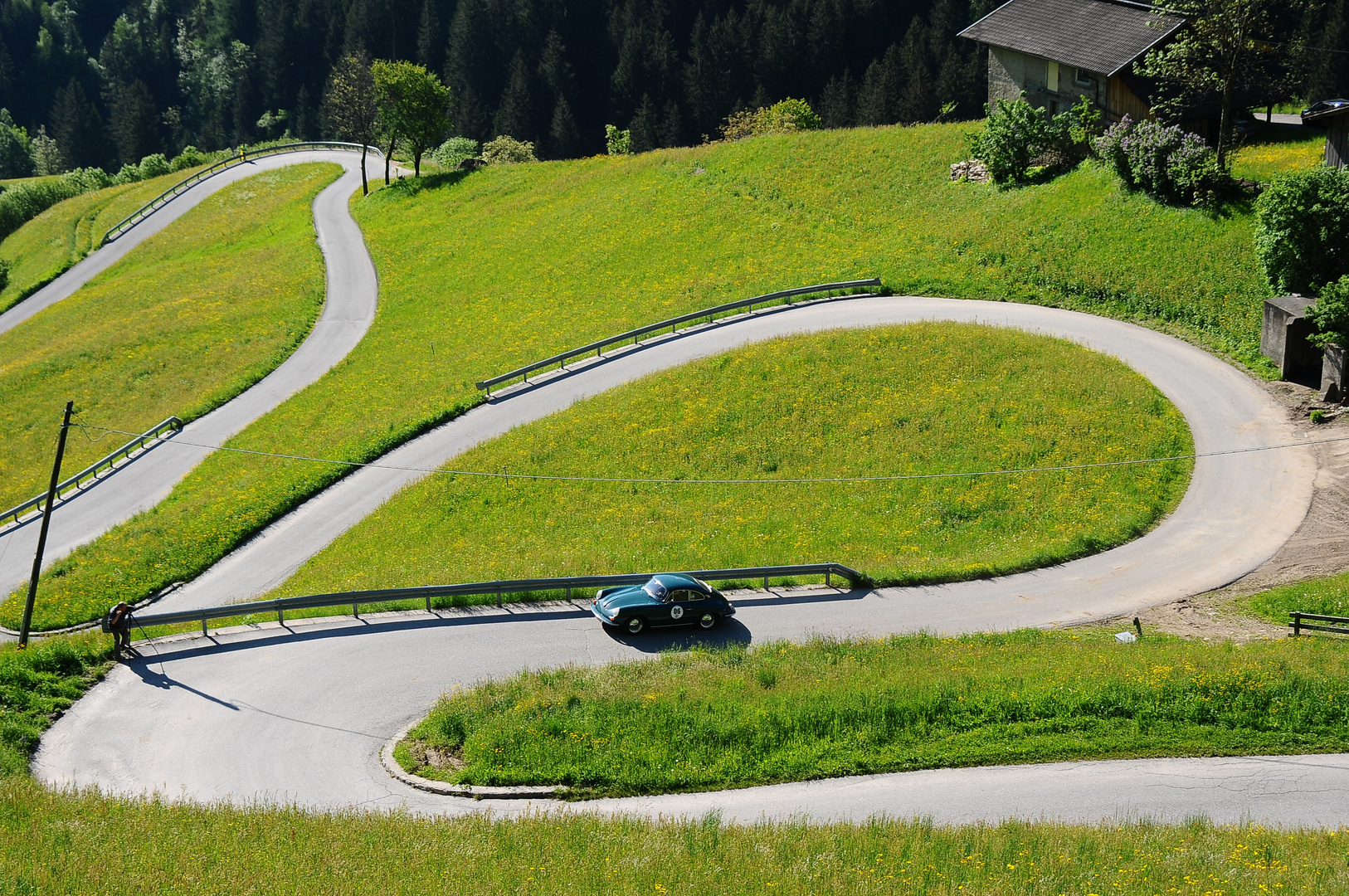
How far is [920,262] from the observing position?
47.5 metres

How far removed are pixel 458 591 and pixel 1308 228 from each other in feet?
106

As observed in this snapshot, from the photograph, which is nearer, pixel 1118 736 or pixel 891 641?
pixel 1118 736

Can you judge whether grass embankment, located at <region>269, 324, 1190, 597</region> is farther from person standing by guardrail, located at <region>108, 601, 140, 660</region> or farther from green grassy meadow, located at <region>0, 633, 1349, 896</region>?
green grassy meadow, located at <region>0, 633, 1349, 896</region>

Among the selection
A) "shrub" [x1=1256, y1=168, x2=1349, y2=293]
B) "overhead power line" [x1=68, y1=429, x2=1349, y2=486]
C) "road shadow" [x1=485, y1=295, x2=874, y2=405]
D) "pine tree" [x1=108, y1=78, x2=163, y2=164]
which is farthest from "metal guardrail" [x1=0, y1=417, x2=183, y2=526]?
"pine tree" [x1=108, y1=78, x2=163, y2=164]

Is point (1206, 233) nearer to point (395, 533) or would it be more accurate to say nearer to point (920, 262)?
point (920, 262)

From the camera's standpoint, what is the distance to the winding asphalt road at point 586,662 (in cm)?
1764

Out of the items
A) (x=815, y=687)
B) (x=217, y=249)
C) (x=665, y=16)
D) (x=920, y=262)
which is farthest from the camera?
(x=665, y=16)

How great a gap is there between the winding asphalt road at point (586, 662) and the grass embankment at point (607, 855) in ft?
5.13

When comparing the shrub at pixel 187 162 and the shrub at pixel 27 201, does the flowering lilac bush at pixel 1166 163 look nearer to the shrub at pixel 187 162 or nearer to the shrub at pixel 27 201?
the shrub at pixel 187 162

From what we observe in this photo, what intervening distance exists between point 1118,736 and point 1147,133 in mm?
35307

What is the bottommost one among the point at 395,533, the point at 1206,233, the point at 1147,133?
the point at 395,533

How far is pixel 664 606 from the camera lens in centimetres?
2402

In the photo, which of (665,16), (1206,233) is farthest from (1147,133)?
(665,16)

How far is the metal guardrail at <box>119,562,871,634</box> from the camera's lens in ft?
79.3
